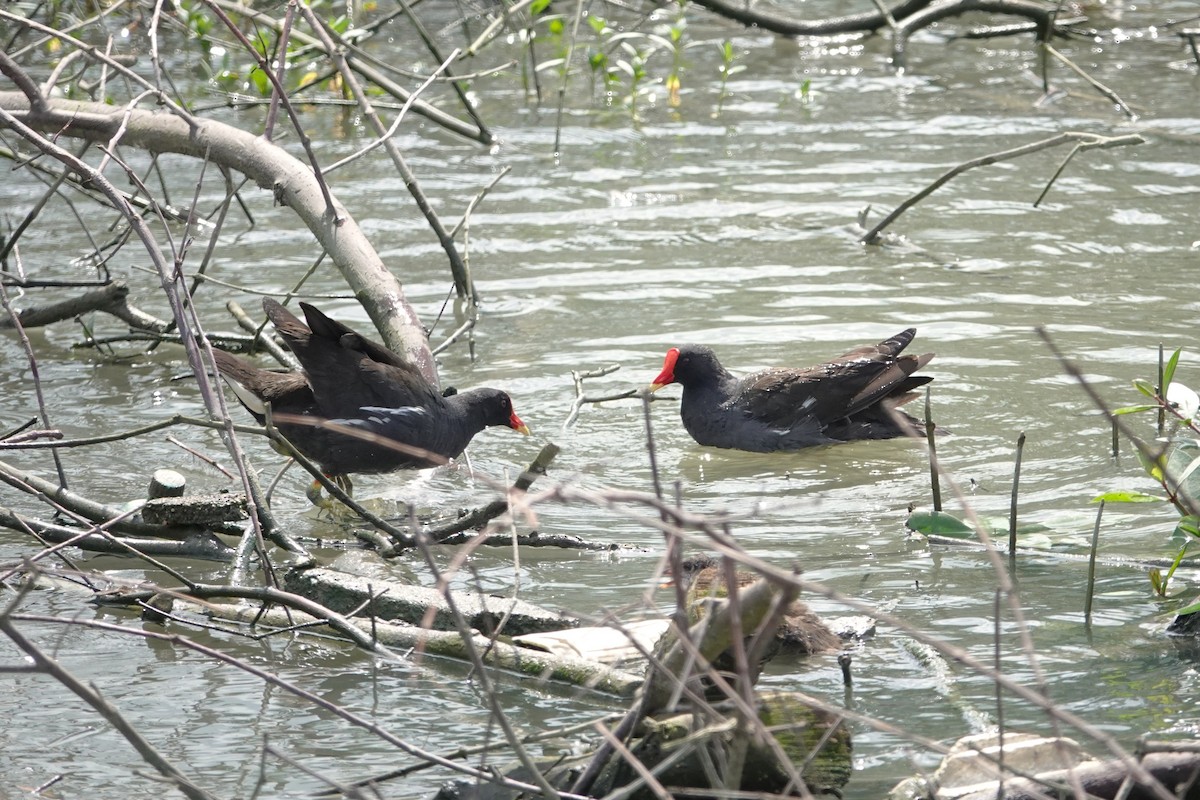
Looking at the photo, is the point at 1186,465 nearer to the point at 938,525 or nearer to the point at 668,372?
the point at 938,525

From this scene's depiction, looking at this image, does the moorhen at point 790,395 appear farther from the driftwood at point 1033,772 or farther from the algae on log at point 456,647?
the driftwood at point 1033,772

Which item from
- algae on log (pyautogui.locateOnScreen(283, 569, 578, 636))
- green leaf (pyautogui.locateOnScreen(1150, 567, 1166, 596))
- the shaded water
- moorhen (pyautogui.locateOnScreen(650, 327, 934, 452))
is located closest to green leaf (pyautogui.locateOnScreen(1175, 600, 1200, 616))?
the shaded water

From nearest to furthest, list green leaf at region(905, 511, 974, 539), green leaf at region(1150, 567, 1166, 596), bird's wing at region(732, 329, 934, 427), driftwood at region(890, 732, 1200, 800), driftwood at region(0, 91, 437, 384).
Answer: driftwood at region(890, 732, 1200, 800) → green leaf at region(1150, 567, 1166, 596) → green leaf at region(905, 511, 974, 539) → driftwood at region(0, 91, 437, 384) → bird's wing at region(732, 329, 934, 427)

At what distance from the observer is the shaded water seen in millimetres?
4141

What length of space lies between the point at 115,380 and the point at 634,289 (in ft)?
9.77

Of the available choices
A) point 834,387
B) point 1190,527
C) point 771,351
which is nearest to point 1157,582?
point 1190,527

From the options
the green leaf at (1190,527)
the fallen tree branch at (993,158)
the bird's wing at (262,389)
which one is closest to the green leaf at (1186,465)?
the green leaf at (1190,527)

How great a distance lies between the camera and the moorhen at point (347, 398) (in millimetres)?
5961

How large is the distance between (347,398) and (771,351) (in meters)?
2.73

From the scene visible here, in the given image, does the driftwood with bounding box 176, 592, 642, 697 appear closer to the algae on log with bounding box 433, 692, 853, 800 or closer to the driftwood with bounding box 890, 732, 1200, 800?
the algae on log with bounding box 433, 692, 853, 800

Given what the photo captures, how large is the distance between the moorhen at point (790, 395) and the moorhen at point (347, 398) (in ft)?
4.72

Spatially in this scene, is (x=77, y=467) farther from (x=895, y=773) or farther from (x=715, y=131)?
(x=715, y=131)

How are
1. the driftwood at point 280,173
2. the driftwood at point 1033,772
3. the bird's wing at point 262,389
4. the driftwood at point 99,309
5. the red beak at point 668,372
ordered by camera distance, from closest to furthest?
the driftwood at point 1033,772, the bird's wing at point 262,389, the driftwood at point 280,173, the red beak at point 668,372, the driftwood at point 99,309

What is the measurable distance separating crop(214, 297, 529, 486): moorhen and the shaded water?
1.05ft
